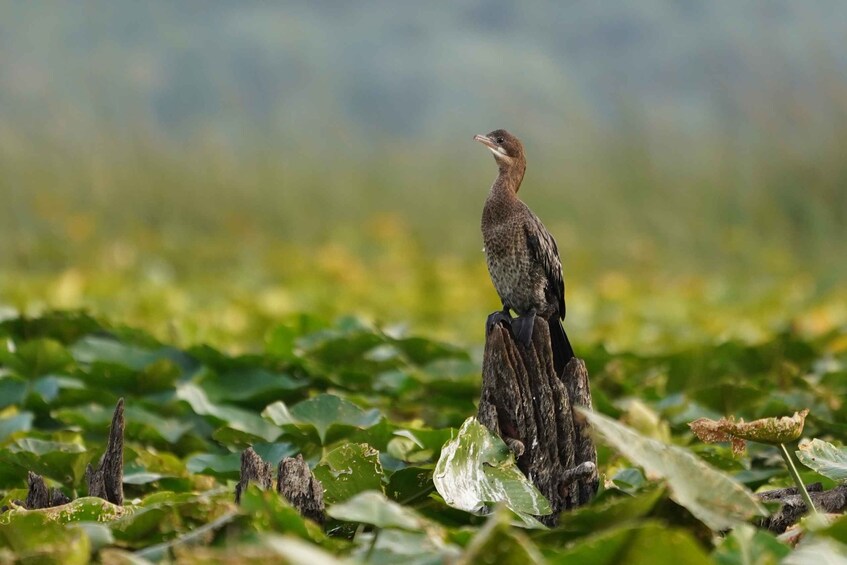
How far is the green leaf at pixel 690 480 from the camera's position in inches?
69.1

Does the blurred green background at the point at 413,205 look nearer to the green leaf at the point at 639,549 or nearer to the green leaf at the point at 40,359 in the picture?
the green leaf at the point at 40,359

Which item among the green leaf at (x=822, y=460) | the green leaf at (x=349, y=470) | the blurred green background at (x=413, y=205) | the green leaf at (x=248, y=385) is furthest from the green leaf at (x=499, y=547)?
the blurred green background at (x=413, y=205)

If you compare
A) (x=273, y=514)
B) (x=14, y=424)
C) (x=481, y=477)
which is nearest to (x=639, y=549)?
(x=273, y=514)

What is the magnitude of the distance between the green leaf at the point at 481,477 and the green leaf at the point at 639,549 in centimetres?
52

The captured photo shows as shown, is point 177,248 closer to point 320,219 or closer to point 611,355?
point 320,219

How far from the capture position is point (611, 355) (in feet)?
13.4

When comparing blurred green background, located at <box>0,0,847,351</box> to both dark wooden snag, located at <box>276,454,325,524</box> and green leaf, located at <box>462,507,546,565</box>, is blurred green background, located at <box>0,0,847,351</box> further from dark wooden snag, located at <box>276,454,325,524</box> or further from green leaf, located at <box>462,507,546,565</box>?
green leaf, located at <box>462,507,546,565</box>

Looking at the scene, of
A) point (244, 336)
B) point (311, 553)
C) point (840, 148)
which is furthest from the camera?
point (840, 148)

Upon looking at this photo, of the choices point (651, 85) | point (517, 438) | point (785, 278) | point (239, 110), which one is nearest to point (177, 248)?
point (239, 110)

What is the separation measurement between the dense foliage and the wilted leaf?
2.0 inches

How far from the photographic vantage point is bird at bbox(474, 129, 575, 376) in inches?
112

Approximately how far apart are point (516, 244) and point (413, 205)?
10.1m

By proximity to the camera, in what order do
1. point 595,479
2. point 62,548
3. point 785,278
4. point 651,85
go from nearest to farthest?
point 62,548
point 595,479
point 785,278
point 651,85

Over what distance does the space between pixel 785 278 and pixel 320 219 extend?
4.70 m
